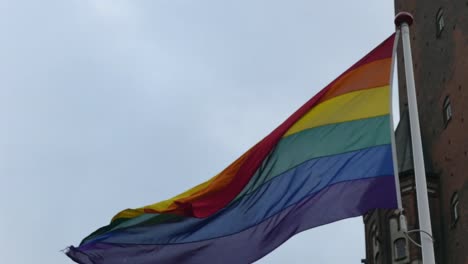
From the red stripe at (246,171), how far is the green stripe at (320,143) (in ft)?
0.39

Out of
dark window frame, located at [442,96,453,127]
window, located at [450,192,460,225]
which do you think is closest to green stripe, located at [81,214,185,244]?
window, located at [450,192,460,225]

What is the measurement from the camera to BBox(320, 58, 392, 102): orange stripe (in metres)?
18.7

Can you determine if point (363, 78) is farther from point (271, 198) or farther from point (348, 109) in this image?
point (271, 198)

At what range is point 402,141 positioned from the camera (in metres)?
43.5

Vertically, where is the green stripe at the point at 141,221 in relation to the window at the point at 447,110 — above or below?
below

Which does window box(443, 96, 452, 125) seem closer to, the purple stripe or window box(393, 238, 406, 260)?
window box(393, 238, 406, 260)

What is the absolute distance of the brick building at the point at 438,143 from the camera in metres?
38.1

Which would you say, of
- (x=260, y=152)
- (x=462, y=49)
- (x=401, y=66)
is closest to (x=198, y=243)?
(x=260, y=152)

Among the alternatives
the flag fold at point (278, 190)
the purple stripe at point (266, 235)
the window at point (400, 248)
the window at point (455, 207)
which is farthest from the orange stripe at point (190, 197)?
the window at point (400, 248)

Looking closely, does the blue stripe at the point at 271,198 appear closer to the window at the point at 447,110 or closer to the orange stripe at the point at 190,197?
the orange stripe at the point at 190,197

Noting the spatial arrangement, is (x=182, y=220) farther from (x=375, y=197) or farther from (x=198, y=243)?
(x=375, y=197)

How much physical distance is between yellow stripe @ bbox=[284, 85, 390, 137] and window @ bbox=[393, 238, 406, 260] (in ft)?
72.5

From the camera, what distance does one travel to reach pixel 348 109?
1898cm

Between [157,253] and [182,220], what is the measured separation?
82cm
